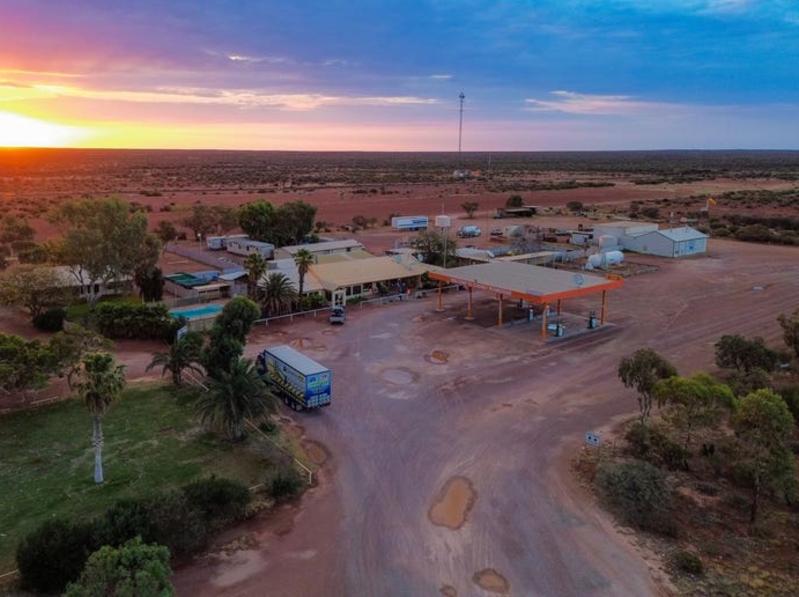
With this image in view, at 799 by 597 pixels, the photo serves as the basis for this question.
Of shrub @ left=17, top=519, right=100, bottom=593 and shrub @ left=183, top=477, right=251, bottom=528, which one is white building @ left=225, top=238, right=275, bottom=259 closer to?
shrub @ left=183, top=477, right=251, bottom=528

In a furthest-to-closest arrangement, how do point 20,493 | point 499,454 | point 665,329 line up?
point 665,329
point 499,454
point 20,493

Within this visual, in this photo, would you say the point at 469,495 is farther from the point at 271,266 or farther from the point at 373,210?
the point at 373,210

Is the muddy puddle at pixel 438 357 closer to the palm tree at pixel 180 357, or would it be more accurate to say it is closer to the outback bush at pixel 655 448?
the outback bush at pixel 655 448

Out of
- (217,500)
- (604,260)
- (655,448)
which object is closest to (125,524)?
(217,500)

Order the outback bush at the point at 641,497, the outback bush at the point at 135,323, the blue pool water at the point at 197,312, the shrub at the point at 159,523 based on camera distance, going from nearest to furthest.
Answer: the shrub at the point at 159,523
the outback bush at the point at 641,497
the outback bush at the point at 135,323
the blue pool water at the point at 197,312

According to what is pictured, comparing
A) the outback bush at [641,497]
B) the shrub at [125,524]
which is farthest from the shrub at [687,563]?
the shrub at [125,524]

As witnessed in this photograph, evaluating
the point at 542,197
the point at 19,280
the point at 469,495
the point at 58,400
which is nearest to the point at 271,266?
the point at 19,280

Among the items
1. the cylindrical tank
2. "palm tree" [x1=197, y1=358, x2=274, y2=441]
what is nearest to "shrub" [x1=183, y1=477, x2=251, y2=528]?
"palm tree" [x1=197, y1=358, x2=274, y2=441]
